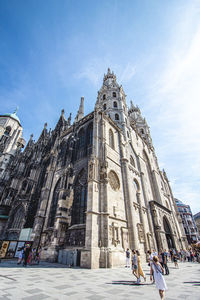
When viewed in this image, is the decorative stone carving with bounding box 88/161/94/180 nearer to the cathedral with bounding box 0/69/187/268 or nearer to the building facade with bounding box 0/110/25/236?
the cathedral with bounding box 0/69/187/268

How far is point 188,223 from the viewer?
5231 cm

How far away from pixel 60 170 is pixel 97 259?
12224 millimetres

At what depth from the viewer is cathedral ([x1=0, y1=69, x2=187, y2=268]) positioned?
38.5ft

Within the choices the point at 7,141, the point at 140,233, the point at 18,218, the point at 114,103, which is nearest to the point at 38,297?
the point at 140,233

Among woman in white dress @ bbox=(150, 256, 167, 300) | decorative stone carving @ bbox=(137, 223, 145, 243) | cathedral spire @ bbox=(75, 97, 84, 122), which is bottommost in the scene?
woman in white dress @ bbox=(150, 256, 167, 300)

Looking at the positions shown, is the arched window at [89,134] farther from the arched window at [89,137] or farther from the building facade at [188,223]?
the building facade at [188,223]

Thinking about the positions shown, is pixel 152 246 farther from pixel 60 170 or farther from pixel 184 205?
pixel 184 205

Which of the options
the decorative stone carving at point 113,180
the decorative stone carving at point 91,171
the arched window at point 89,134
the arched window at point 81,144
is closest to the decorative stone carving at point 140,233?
the decorative stone carving at point 113,180

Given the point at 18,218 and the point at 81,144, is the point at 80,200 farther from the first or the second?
the point at 18,218

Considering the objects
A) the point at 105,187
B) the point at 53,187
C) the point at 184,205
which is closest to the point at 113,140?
the point at 105,187

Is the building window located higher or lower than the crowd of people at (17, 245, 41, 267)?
higher

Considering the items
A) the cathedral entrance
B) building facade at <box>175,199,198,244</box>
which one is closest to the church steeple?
the cathedral entrance

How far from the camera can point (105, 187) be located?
43.5 feet

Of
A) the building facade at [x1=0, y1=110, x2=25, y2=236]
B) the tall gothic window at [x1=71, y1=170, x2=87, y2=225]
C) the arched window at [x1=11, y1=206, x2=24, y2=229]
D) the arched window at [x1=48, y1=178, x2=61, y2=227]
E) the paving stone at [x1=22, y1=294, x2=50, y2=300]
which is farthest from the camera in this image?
the building facade at [x1=0, y1=110, x2=25, y2=236]
